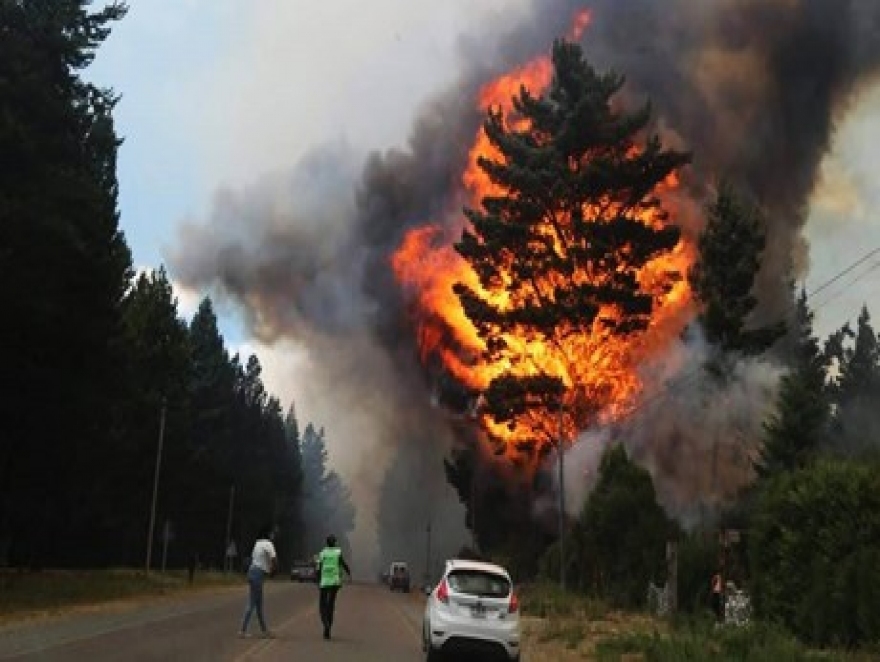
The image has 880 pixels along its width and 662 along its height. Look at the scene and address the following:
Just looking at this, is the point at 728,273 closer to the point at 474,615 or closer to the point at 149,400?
the point at 149,400

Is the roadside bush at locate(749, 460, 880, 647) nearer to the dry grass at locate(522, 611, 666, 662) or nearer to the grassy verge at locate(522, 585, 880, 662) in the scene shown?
the grassy verge at locate(522, 585, 880, 662)

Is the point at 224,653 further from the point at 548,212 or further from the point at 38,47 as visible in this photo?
the point at 548,212

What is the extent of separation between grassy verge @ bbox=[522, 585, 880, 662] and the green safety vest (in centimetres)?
398

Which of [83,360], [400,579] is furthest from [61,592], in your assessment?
[400,579]

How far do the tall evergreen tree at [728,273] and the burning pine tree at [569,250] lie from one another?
2.00 m

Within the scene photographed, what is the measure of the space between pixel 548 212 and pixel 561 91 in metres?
6.56

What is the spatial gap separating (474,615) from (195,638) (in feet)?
19.3

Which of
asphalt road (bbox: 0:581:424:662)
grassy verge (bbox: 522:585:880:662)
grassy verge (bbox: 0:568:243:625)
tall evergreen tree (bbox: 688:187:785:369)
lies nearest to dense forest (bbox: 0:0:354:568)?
grassy verge (bbox: 0:568:243:625)

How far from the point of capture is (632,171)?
57.4 metres

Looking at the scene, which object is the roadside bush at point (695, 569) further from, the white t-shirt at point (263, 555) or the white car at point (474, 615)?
the white car at point (474, 615)

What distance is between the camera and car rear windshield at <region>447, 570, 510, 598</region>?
1838cm

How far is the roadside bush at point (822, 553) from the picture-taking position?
56.8 ft

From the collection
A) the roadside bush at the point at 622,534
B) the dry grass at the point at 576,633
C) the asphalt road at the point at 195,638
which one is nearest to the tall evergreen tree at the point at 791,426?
the roadside bush at the point at 622,534

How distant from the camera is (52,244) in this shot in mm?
35062
